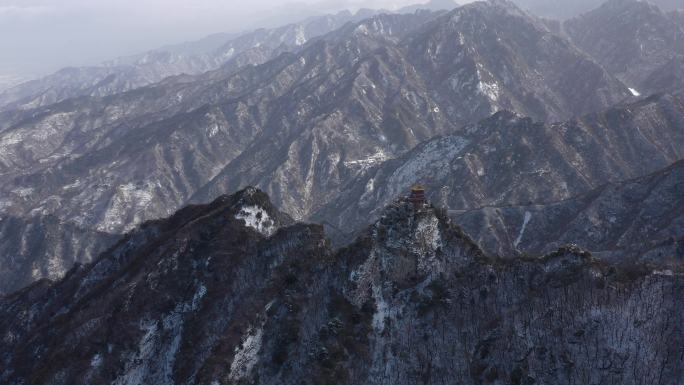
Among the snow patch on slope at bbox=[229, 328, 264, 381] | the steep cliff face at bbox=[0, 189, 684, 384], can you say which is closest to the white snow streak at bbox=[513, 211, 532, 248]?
the steep cliff face at bbox=[0, 189, 684, 384]

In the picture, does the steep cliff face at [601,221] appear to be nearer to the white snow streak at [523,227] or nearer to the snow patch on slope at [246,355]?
the white snow streak at [523,227]

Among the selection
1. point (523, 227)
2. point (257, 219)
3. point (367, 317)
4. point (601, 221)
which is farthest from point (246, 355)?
point (601, 221)

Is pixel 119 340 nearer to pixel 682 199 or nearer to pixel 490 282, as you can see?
pixel 490 282

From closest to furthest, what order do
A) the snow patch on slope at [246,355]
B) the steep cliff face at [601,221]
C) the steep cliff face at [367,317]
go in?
the steep cliff face at [367,317] < the snow patch on slope at [246,355] < the steep cliff face at [601,221]

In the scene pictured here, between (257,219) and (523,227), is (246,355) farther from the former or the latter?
(523,227)

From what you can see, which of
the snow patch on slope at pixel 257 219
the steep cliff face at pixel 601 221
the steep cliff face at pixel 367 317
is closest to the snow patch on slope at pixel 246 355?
the steep cliff face at pixel 367 317

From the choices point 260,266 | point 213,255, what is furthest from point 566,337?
point 213,255

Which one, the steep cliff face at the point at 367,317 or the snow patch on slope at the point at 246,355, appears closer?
the steep cliff face at the point at 367,317

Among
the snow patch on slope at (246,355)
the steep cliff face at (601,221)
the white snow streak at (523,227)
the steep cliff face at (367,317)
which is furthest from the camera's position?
the white snow streak at (523,227)
